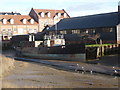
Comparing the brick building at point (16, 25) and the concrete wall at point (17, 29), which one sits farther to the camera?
the concrete wall at point (17, 29)

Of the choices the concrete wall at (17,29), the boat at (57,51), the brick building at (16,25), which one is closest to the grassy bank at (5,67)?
the boat at (57,51)

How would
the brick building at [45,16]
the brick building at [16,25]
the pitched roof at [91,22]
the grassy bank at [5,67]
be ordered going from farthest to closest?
the brick building at [45,16]
the brick building at [16,25]
the pitched roof at [91,22]
the grassy bank at [5,67]

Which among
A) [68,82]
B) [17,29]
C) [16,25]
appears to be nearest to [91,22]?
[16,25]

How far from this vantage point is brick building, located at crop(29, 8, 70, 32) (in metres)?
69.1

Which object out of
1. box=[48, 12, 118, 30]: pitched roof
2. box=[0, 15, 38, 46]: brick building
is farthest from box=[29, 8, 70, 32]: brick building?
box=[48, 12, 118, 30]: pitched roof

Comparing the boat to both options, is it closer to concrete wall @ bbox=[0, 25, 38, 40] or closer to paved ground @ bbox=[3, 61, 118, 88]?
paved ground @ bbox=[3, 61, 118, 88]

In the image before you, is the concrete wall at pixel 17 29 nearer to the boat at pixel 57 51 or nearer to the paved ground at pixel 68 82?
the boat at pixel 57 51

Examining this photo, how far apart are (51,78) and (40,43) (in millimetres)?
20299

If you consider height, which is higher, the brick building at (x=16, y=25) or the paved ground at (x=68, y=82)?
A: the brick building at (x=16, y=25)

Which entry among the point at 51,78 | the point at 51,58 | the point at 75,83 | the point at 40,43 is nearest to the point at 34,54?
the point at 40,43

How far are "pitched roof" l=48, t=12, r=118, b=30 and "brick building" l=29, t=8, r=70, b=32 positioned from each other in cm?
1696

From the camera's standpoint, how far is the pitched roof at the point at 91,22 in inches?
1636

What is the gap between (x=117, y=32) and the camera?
130 ft

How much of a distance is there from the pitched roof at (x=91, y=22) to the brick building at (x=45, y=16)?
17.0 metres
